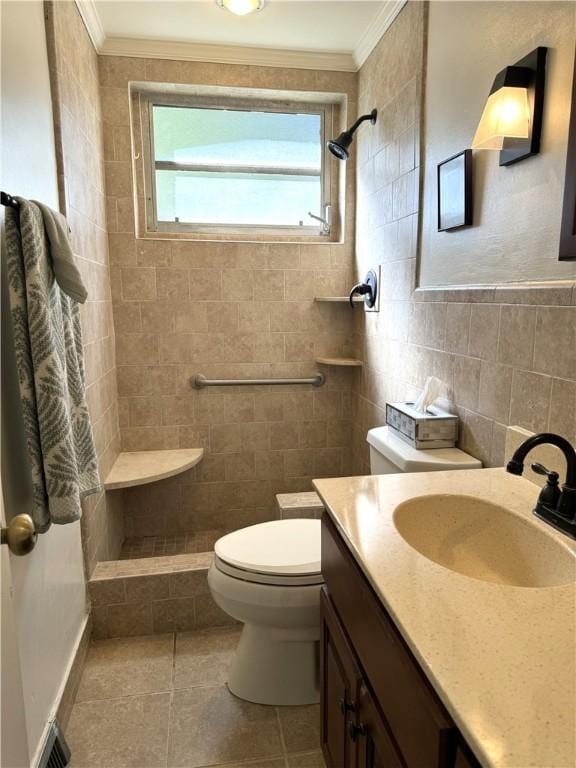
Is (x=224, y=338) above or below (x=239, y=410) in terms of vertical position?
above


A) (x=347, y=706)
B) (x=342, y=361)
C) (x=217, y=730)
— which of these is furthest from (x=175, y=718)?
(x=342, y=361)

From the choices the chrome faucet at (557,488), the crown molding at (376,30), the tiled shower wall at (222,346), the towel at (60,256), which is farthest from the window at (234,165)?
the chrome faucet at (557,488)

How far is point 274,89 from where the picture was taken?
2.40 m

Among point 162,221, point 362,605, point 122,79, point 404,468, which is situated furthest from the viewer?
point 162,221

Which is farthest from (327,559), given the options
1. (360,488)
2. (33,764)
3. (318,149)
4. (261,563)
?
(318,149)

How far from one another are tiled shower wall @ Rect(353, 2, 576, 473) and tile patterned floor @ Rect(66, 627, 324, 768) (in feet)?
3.44

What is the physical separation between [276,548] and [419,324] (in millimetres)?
944

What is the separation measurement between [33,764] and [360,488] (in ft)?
3.53

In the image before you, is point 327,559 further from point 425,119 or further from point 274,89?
point 274,89

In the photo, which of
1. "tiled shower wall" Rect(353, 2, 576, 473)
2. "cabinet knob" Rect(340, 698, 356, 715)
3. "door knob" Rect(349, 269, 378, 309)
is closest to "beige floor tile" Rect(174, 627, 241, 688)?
"cabinet knob" Rect(340, 698, 356, 715)

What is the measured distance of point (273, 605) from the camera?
1458mm

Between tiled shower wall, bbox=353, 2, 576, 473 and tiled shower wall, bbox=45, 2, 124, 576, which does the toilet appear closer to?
tiled shower wall, bbox=353, 2, 576, 473

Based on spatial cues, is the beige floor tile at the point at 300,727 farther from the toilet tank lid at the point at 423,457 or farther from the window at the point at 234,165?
the window at the point at 234,165

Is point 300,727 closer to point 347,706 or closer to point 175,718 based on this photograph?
point 175,718
